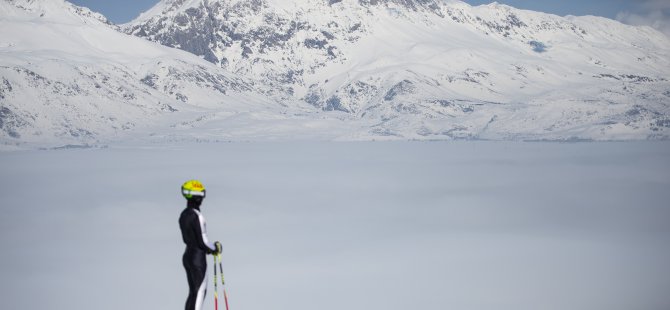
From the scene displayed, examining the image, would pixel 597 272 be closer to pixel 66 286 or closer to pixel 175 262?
pixel 175 262

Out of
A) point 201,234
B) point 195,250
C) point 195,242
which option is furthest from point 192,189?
point 195,250

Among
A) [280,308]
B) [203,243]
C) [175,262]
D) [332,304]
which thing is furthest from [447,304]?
[203,243]

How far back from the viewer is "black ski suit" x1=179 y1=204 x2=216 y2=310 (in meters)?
17.6

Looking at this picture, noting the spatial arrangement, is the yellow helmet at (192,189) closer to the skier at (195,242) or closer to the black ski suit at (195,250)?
the skier at (195,242)

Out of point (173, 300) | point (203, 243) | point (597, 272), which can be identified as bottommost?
point (597, 272)

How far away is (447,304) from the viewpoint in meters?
121

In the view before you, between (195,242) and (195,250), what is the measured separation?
0.30m

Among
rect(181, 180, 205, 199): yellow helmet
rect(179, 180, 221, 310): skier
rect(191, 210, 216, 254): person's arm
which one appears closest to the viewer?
rect(181, 180, 205, 199): yellow helmet

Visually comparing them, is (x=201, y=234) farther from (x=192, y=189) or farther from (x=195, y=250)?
(x=192, y=189)

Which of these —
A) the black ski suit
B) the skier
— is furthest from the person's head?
the black ski suit

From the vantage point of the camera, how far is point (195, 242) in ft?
58.5

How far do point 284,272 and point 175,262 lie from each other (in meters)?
21.8

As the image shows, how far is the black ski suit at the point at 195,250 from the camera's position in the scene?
17.6 metres

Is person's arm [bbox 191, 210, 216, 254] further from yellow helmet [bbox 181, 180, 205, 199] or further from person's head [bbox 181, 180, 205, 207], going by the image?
yellow helmet [bbox 181, 180, 205, 199]
